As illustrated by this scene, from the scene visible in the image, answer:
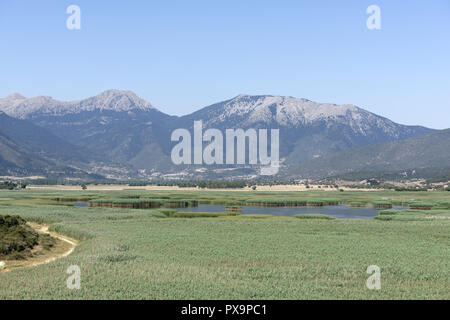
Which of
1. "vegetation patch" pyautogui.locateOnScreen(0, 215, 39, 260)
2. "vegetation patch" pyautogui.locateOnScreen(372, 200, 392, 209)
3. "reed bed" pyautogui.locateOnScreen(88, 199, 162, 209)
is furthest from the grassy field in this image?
"vegetation patch" pyautogui.locateOnScreen(372, 200, 392, 209)

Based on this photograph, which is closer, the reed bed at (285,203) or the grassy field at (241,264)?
the grassy field at (241,264)

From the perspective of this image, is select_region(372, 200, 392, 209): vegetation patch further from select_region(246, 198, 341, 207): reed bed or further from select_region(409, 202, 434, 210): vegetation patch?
select_region(246, 198, 341, 207): reed bed

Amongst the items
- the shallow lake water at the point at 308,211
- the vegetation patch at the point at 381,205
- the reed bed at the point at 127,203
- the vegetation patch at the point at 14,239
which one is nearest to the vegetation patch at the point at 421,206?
the vegetation patch at the point at 381,205

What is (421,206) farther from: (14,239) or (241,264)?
(14,239)

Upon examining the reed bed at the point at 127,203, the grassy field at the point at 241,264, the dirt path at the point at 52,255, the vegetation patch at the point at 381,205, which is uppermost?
the grassy field at the point at 241,264

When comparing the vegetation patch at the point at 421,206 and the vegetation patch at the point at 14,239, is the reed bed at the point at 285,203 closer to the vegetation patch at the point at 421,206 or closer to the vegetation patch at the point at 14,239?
the vegetation patch at the point at 421,206

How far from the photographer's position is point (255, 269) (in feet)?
116

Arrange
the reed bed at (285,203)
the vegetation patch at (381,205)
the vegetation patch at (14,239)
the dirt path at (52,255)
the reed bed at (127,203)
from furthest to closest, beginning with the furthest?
the reed bed at (285,203) < the vegetation patch at (381,205) < the reed bed at (127,203) < the vegetation patch at (14,239) < the dirt path at (52,255)

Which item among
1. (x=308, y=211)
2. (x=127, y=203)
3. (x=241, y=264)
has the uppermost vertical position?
(x=241, y=264)

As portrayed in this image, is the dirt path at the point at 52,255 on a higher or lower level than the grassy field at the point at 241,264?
lower

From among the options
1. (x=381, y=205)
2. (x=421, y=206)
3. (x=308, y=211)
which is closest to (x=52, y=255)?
(x=308, y=211)
